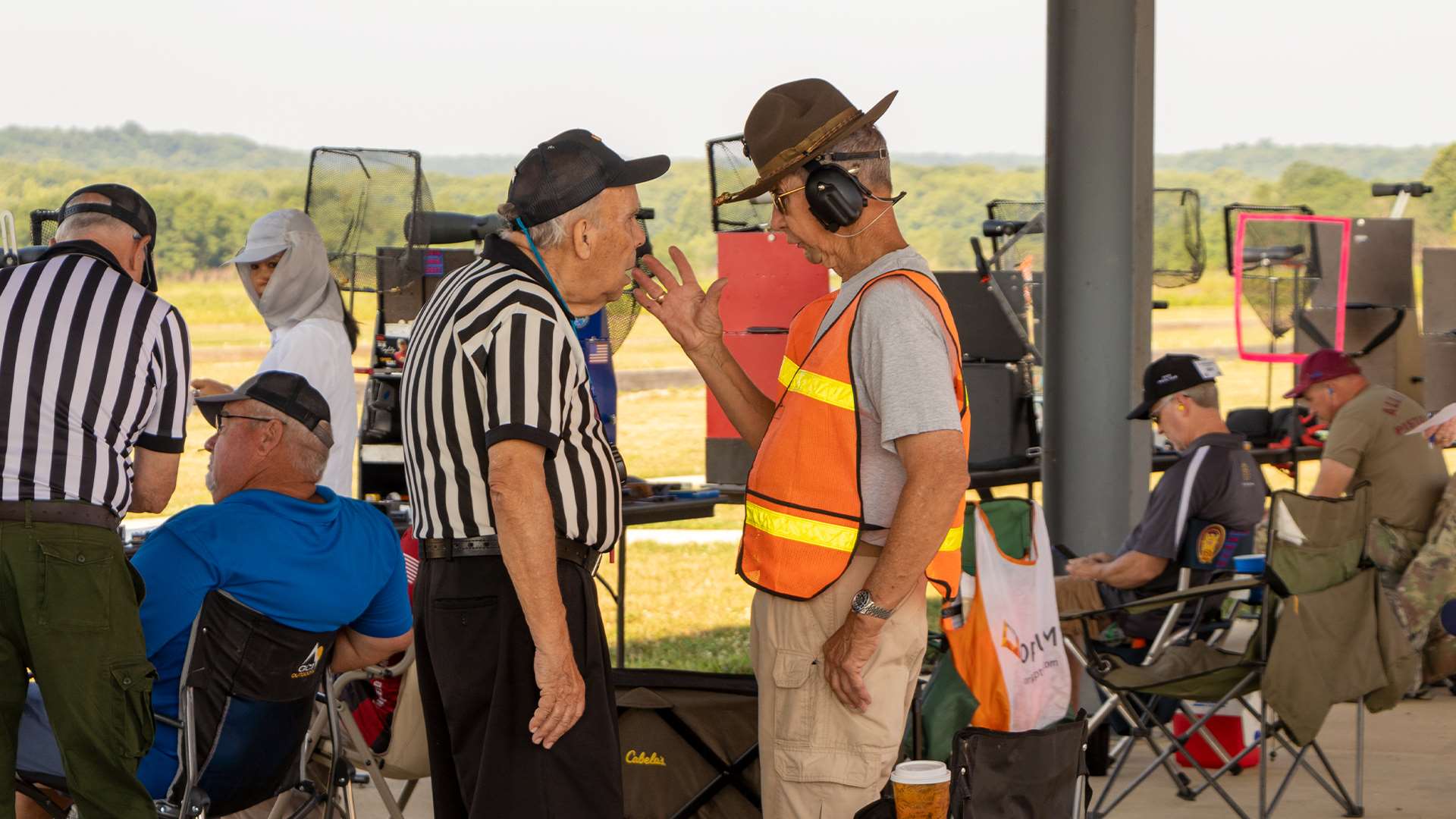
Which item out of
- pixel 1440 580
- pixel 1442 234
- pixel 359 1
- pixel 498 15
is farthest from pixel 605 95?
pixel 1440 580

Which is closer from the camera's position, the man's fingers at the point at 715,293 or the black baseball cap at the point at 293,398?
the man's fingers at the point at 715,293

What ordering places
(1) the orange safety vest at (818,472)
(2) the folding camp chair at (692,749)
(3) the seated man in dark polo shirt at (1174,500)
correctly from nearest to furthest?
1. (1) the orange safety vest at (818,472)
2. (2) the folding camp chair at (692,749)
3. (3) the seated man in dark polo shirt at (1174,500)

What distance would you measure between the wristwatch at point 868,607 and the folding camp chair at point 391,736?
1308 mm

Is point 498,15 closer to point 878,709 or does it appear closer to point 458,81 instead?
point 458,81

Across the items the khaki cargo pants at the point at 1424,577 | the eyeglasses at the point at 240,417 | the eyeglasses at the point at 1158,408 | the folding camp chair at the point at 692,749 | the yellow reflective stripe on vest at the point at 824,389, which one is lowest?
the khaki cargo pants at the point at 1424,577

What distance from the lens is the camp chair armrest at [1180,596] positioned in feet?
14.1

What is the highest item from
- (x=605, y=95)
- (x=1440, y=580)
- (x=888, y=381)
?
(x=605, y=95)

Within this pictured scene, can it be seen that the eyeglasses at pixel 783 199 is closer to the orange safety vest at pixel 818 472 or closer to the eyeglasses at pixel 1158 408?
the orange safety vest at pixel 818 472

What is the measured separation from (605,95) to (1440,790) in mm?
44408

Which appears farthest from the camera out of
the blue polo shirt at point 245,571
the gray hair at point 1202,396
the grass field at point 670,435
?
the grass field at point 670,435

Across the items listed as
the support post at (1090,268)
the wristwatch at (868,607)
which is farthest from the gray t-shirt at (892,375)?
the support post at (1090,268)

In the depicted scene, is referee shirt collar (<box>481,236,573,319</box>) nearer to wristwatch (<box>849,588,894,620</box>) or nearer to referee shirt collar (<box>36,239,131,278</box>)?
wristwatch (<box>849,588,894,620</box>)

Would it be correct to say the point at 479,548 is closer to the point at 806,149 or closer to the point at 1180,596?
the point at 806,149

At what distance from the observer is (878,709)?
2443 mm
